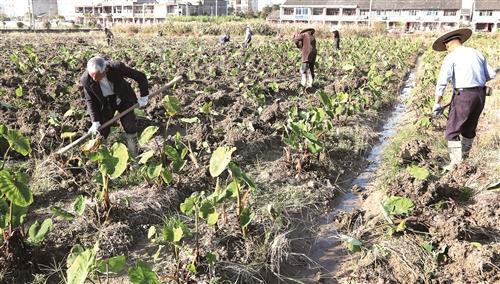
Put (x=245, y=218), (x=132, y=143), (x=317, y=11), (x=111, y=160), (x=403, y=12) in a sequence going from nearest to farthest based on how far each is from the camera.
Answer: (x=245, y=218) → (x=111, y=160) → (x=132, y=143) → (x=403, y=12) → (x=317, y=11)

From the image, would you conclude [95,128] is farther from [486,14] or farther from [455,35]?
[486,14]

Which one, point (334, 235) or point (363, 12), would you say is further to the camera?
point (363, 12)

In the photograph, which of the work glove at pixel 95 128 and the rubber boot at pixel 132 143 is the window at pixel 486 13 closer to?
the rubber boot at pixel 132 143

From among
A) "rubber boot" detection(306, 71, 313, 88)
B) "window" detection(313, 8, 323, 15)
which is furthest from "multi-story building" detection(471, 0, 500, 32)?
"rubber boot" detection(306, 71, 313, 88)

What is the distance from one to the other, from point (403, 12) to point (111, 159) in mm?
64579

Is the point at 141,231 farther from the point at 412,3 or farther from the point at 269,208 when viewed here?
the point at 412,3

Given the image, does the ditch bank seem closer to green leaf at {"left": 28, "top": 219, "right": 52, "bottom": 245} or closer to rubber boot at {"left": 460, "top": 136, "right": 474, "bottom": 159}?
rubber boot at {"left": 460, "top": 136, "right": 474, "bottom": 159}

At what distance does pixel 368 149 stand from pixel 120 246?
440 centimetres

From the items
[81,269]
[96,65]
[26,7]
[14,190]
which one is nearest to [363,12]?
[96,65]

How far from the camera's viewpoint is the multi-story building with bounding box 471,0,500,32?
5709 centimetres

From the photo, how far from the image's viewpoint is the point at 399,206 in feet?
13.1

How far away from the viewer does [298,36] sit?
10523 millimetres

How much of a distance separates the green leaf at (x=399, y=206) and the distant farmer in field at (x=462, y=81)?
5.53 ft

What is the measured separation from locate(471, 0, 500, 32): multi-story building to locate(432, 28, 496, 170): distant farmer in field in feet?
196
